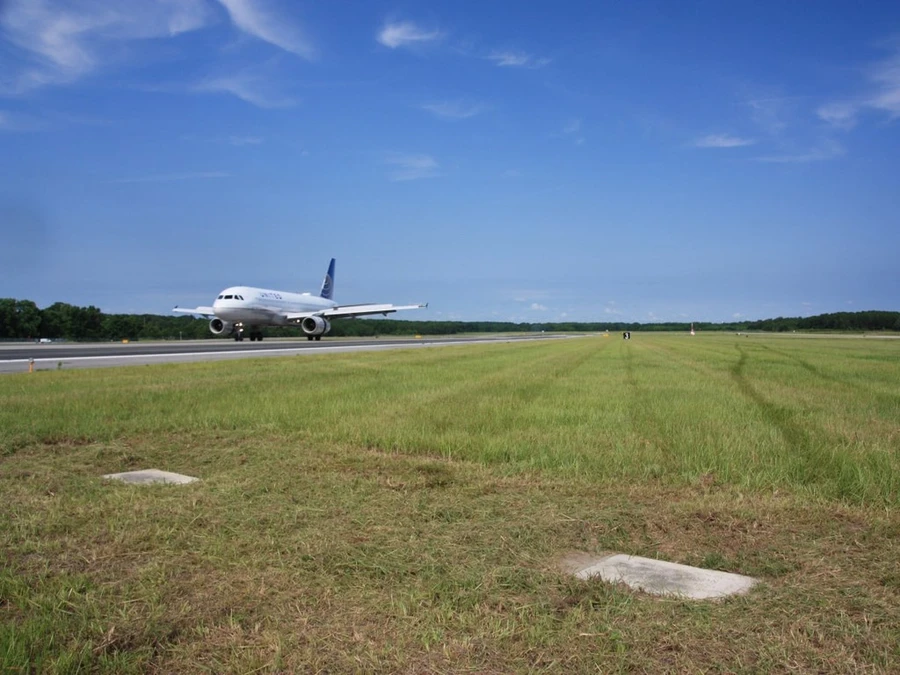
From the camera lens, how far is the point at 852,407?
1052 cm

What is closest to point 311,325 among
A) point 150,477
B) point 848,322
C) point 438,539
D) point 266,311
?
point 266,311

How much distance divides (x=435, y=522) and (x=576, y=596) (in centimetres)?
144

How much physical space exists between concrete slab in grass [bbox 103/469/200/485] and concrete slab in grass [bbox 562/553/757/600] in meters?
3.60

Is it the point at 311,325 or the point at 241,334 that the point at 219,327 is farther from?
the point at 311,325

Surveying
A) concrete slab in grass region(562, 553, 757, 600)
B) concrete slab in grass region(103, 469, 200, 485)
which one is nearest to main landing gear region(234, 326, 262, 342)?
concrete slab in grass region(103, 469, 200, 485)

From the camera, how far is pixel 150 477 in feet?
19.6

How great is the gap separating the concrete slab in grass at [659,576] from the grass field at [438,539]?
12cm

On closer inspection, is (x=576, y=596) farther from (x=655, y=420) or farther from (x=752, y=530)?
(x=655, y=420)

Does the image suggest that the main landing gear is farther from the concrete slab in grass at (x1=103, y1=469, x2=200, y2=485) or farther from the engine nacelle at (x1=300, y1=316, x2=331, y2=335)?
the concrete slab in grass at (x1=103, y1=469, x2=200, y2=485)

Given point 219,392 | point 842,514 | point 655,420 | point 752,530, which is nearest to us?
point 752,530

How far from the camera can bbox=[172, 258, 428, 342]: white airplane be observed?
45.5 meters

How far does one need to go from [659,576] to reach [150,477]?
14.7 feet

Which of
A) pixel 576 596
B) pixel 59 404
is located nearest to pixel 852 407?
pixel 576 596

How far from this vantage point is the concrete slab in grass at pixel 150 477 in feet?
19.0
